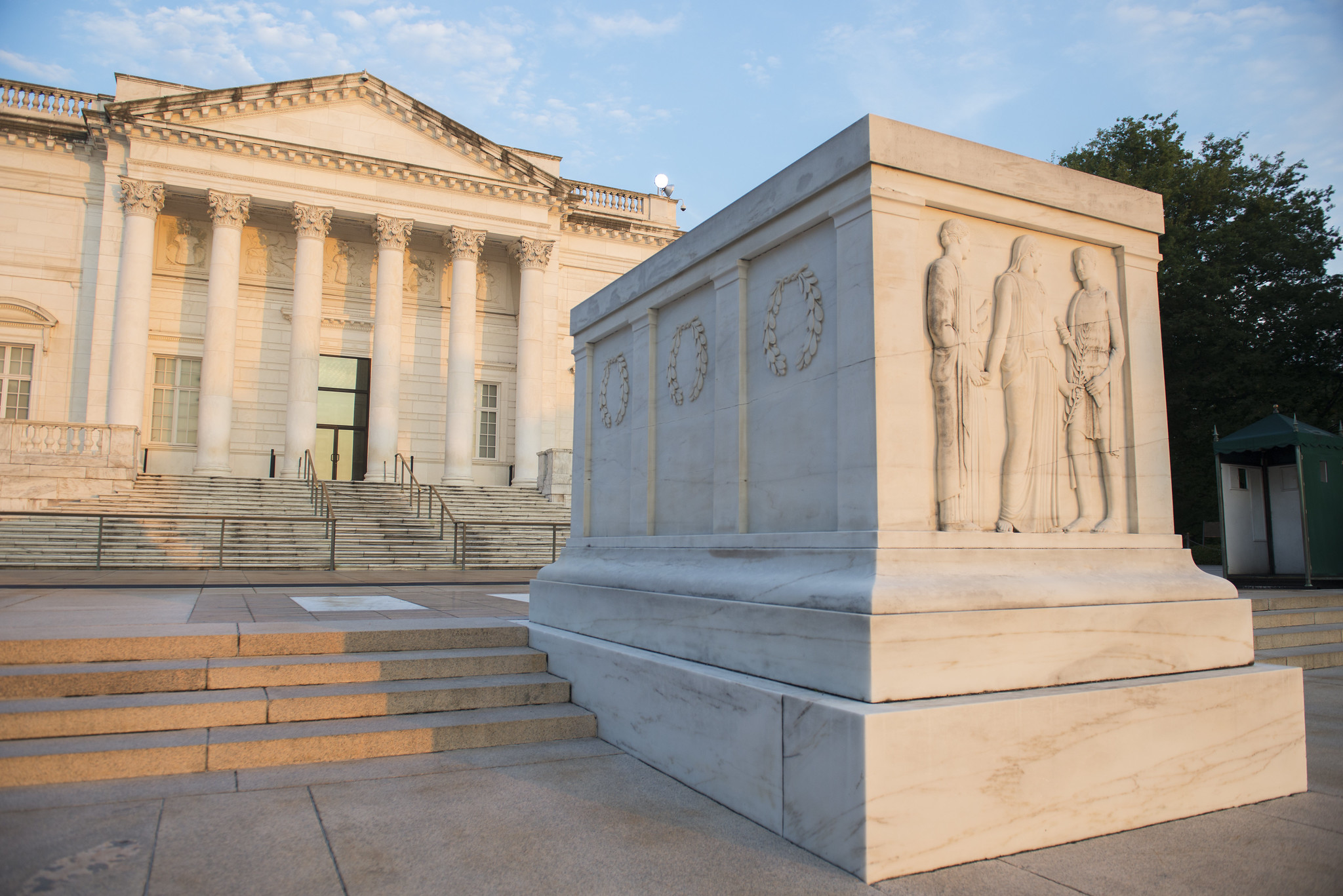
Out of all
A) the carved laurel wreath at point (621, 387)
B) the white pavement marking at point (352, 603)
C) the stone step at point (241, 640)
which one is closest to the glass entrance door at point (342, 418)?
the white pavement marking at point (352, 603)

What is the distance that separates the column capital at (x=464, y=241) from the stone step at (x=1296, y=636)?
27501 millimetres

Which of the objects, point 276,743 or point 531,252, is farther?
point 531,252

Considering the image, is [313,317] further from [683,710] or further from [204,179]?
[683,710]

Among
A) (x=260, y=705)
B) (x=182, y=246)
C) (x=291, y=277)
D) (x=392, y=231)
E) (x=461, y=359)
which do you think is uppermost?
(x=392, y=231)

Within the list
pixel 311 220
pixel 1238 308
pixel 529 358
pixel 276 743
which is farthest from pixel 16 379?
pixel 1238 308

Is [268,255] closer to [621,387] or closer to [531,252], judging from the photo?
[531,252]

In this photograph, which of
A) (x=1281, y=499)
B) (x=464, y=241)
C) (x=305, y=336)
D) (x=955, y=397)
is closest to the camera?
(x=955, y=397)

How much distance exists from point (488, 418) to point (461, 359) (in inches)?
156

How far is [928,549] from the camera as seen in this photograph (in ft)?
13.4

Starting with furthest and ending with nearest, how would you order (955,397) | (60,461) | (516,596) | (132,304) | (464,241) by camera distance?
(464,241), (132,304), (60,461), (516,596), (955,397)

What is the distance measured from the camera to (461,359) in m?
30.7

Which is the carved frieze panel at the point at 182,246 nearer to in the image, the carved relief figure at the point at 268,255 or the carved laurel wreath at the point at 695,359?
the carved relief figure at the point at 268,255

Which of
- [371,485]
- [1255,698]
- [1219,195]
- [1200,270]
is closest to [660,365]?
[1255,698]

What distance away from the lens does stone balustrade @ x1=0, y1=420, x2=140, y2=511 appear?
22094 millimetres
